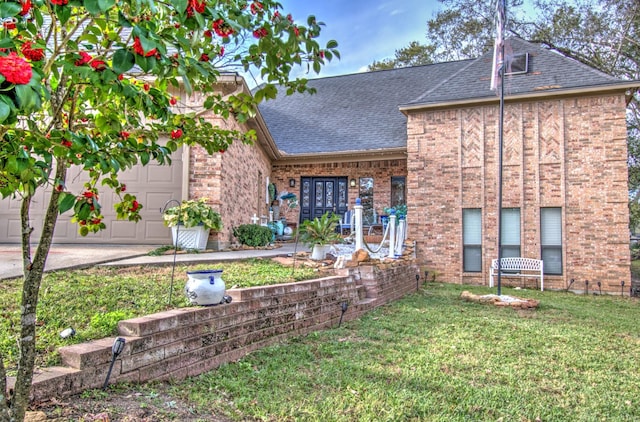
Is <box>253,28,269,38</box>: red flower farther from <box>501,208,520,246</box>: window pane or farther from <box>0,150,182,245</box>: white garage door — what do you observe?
<box>501,208,520,246</box>: window pane

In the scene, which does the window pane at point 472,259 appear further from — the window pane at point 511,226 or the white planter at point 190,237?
the white planter at point 190,237

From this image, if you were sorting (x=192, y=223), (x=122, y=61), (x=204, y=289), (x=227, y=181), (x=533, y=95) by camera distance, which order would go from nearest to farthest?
(x=122, y=61)
(x=204, y=289)
(x=192, y=223)
(x=227, y=181)
(x=533, y=95)

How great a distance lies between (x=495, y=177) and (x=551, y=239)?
72.9 inches

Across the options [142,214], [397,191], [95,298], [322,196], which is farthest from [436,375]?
[322,196]

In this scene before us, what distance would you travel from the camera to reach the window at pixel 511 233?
984 cm

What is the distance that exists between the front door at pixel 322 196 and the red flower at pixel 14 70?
12.7 meters

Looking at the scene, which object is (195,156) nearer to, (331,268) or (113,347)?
(331,268)

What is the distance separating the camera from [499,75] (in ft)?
26.3

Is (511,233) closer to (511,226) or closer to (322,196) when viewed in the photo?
(511,226)

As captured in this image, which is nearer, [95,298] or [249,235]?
[95,298]

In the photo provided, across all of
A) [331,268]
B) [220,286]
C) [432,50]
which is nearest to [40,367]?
[220,286]

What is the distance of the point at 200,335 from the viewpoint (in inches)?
121

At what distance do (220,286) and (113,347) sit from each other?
1031 mm

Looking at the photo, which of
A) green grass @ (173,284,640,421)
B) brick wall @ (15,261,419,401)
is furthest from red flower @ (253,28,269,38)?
green grass @ (173,284,640,421)
